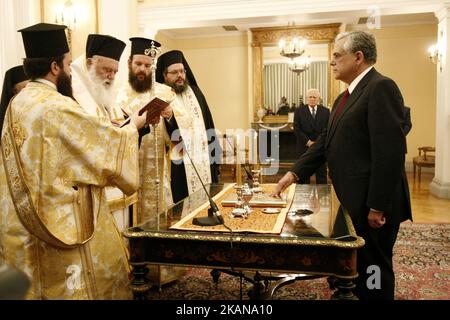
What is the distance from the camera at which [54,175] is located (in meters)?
2.24

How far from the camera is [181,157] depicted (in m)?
4.14

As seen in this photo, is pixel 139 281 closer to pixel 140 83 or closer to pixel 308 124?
pixel 140 83

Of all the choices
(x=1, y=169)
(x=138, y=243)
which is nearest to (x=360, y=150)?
(x=138, y=243)

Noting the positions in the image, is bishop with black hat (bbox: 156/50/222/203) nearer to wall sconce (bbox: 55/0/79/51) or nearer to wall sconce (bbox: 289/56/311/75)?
wall sconce (bbox: 55/0/79/51)

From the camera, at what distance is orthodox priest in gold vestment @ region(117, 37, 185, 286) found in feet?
12.7

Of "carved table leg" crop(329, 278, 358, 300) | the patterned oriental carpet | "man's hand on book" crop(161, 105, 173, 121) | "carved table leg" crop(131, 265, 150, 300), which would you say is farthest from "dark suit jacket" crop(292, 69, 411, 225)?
"man's hand on book" crop(161, 105, 173, 121)

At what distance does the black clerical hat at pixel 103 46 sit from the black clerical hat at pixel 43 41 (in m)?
1.02

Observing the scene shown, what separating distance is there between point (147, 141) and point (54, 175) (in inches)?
65.7

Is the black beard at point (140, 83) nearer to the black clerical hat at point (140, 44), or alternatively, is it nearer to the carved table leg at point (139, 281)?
the black clerical hat at point (140, 44)

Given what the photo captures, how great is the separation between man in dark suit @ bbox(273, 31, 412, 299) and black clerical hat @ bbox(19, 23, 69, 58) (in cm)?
156

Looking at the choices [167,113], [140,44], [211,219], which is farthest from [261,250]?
[140,44]

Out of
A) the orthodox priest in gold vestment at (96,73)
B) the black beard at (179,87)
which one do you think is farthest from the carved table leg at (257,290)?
the black beard at (179,87)
